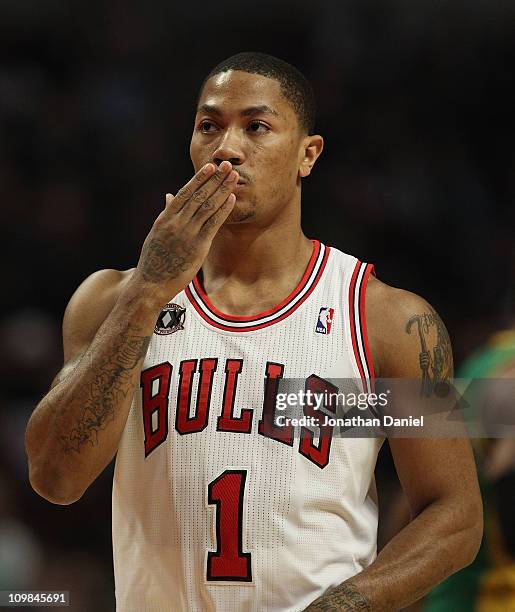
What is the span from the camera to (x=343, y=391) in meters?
2.72

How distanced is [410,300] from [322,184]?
1.56 metres

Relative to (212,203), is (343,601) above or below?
below

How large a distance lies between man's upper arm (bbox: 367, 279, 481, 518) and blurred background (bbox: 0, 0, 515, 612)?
1.29 metres

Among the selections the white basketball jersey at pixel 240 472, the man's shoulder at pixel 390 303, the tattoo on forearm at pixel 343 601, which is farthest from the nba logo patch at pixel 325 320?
the tattoo on forearm at pixel 343 601

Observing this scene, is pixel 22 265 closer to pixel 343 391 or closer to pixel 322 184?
pixel 322 184

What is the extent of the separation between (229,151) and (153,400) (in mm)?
691

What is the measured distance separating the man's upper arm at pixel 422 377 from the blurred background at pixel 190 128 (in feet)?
4.23

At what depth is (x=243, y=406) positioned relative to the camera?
2.70m

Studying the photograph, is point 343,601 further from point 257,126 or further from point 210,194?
point 257,126

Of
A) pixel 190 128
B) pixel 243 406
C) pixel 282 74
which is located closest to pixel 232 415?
pixel 243 406

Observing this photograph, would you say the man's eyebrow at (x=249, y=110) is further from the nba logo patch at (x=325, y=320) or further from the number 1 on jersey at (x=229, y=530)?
the number 1 on jersey at (x=229, y=530)

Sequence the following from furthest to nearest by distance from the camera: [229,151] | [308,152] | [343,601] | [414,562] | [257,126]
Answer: [308,152] < [257,126] < [229,151] < [414,562] < [343,601]

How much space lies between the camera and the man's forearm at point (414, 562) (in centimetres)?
246

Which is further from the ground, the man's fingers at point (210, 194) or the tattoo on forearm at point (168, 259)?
the man's fingers at point (210, 194)
